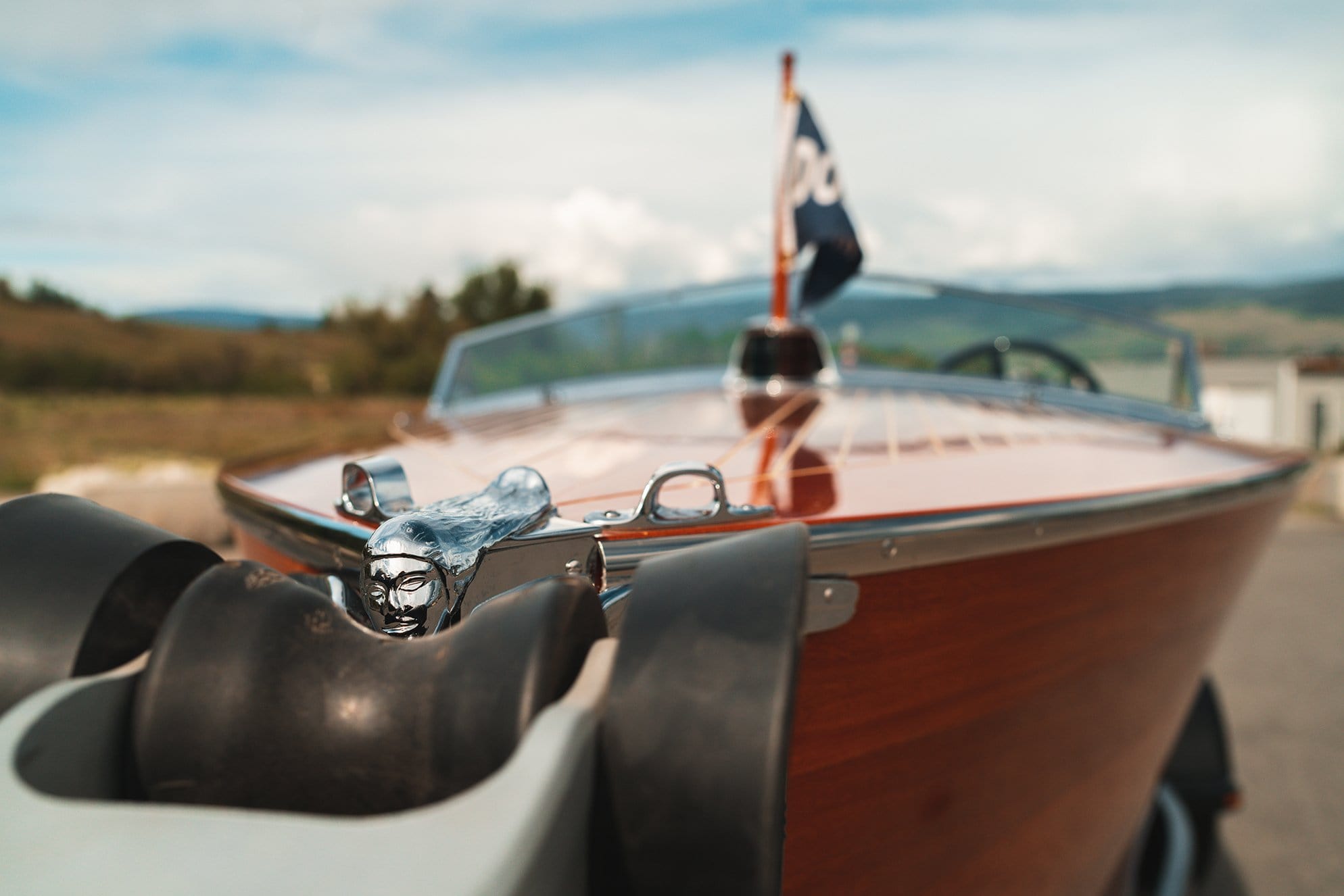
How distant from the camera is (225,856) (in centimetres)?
54

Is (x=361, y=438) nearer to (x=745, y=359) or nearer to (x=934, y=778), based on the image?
(x=745, y=359)

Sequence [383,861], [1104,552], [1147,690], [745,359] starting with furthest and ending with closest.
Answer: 1. [745,359]
2. [1147,690]
3. [1104,552]
4. [383,861]

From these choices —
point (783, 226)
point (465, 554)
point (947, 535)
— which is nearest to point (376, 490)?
Answer: point (465, 554)

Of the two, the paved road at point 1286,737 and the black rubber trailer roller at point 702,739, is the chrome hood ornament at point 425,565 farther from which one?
the paved road at point 1286,737

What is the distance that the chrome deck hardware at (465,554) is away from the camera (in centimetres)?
78

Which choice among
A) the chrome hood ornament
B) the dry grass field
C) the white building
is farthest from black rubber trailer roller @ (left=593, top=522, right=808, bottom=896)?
the dry grass field

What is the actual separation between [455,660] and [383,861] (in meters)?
0.15

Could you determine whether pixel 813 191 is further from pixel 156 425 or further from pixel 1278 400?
pixel 156 425

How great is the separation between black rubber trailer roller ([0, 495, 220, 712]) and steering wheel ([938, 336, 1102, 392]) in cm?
256

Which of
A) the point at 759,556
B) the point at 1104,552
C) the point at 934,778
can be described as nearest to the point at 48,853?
the point at 759,556

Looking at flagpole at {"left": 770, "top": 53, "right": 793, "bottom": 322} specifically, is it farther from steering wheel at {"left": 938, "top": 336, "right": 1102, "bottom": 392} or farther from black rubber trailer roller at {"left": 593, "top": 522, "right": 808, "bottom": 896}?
black rubber trailer roller at {"left": 593, "top": 522, "right": 808, "bottom": 896}

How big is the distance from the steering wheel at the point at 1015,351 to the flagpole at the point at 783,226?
736 mm

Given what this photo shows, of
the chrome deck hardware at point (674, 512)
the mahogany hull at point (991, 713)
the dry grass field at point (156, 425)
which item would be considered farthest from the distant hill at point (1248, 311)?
the dry grass field at point (156, 425)

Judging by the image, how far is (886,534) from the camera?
1.13m
